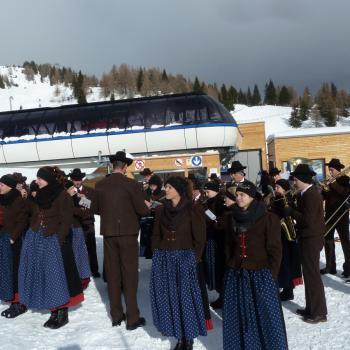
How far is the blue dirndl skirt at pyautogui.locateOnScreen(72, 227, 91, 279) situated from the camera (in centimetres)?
575

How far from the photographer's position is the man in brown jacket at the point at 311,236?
4.22m

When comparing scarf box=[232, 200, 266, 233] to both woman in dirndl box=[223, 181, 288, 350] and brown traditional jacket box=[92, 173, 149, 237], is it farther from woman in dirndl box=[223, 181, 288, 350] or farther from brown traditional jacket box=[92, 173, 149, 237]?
brown traditional jacket box=[92, 173, 149, 237]

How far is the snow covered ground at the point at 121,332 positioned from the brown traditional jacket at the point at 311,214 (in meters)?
0.97

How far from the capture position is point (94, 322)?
15.2 feet

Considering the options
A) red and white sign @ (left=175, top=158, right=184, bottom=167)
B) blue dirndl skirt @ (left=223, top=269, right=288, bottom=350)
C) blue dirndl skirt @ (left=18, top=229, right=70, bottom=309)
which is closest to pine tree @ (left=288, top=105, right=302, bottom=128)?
red and white sign @ (left=175, top=158, right=184, bottom=167)

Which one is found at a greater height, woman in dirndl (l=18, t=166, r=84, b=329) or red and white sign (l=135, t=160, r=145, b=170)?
woman in dirndl (l=18, t=166, r=84, b=329)

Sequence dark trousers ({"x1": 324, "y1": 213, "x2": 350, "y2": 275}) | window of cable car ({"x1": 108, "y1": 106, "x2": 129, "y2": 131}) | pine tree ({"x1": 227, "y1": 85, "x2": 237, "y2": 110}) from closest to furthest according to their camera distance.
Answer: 1. dark trousers ({"x1": 324, "y1": 213, "x2": 350, "y2": 275})
2. window of cable car ({"x1": 108, "y1": 106, "x2": 129, "y2": 131})
3. pine tree ({"x1": 227, "y1": 85, "x2": 237, "y2": 110})

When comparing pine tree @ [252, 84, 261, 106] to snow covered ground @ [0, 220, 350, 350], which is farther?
pine tree @ [252, 84, 261, 106]

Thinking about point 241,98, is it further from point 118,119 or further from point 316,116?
point 118,119

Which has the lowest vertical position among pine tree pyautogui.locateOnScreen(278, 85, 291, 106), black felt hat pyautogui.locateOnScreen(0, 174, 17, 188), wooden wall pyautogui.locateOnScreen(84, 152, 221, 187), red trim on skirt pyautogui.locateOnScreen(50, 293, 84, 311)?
pine tree pyautogui.locateOnScreen(278, 85, 291, 106)

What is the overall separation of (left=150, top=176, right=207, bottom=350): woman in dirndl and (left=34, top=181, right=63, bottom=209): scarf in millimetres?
1360

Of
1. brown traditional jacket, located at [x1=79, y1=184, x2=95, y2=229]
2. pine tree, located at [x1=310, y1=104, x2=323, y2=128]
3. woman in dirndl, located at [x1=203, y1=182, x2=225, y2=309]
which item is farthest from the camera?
pine tree, located at [x1=310, y1=104, x2=323, y2=128]

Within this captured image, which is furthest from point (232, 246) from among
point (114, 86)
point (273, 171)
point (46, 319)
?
point (114, 86)

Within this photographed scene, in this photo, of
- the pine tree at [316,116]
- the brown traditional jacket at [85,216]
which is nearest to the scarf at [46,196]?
the brown traditional jacket at [85,216]
